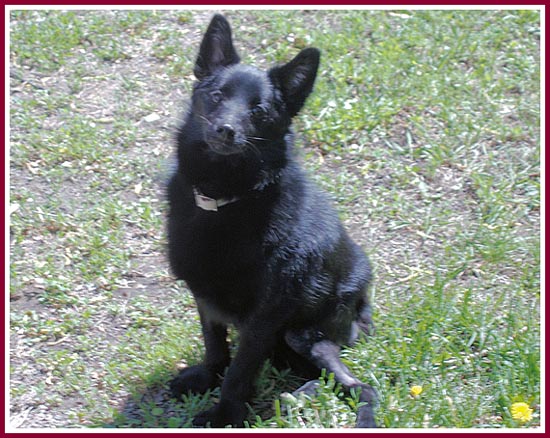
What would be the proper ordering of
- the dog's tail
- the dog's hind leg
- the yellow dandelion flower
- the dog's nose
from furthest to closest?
the dog's tail, the dog's hind leg, the yellow dandelion flower, the dog's nose

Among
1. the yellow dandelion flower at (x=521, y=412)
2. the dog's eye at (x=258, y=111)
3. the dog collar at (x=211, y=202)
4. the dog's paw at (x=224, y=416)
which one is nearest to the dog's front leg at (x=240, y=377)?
the dog's paw at (x=224, y=416)

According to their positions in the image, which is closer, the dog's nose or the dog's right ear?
the dog's nose

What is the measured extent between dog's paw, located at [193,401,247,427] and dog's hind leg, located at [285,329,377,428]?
0.92ft

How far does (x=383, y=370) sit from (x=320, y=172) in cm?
176

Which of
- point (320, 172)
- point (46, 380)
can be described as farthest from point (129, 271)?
point (320, 172)

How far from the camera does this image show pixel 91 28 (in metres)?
6.14

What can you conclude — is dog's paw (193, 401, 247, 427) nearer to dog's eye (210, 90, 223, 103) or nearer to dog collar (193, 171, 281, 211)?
dog collar (193, 171, 281, 211)

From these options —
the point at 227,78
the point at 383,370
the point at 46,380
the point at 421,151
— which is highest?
the point at 227,78

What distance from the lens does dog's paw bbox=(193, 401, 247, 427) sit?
3686 mm

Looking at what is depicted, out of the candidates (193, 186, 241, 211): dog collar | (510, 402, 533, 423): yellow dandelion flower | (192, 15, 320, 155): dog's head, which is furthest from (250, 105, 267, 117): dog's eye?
(510, 402, 533, 423): yellow dandelion flower

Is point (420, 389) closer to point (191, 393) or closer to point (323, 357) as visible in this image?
point (323, 357)

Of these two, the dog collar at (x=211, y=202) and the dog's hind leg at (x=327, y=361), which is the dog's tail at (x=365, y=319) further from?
the dog collar at (x=211, y=202)

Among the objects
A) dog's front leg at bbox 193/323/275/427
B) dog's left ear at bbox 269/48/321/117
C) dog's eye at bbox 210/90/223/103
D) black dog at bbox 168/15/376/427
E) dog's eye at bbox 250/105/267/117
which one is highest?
dog's left ear at bbox 269/48/321/117

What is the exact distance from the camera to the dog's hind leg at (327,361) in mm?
3695
